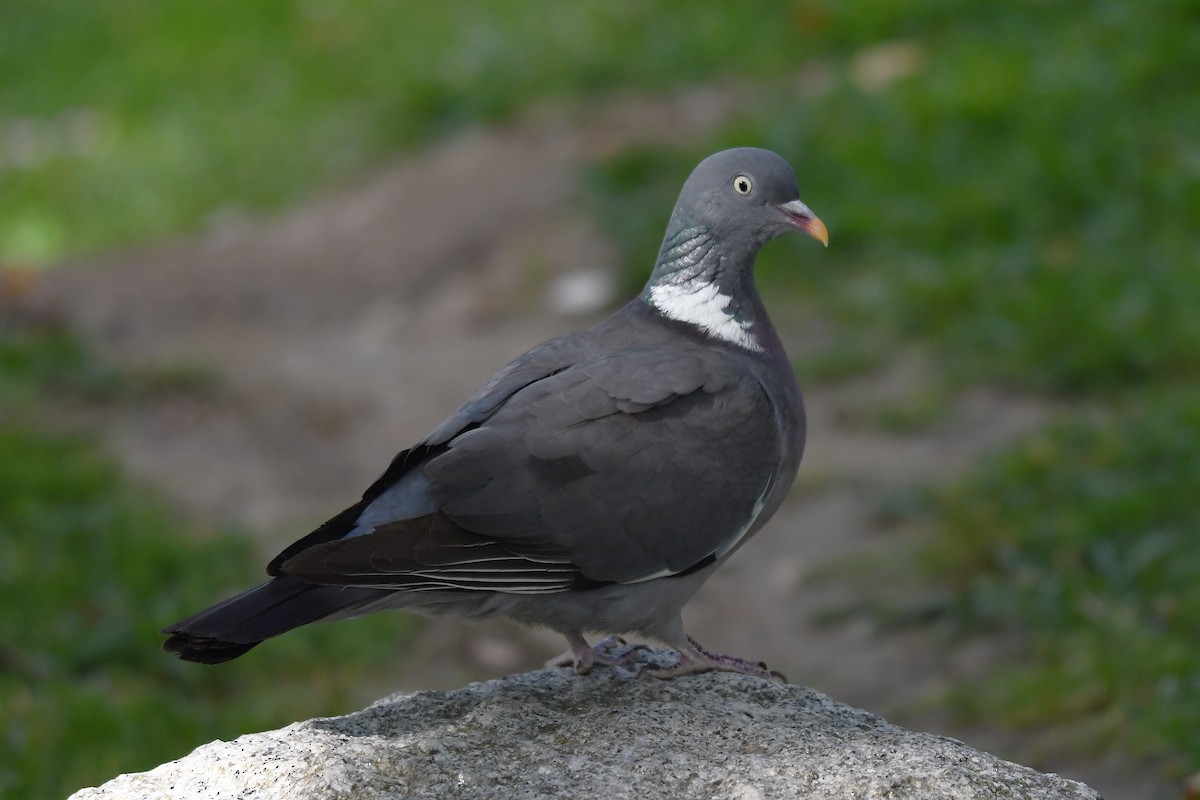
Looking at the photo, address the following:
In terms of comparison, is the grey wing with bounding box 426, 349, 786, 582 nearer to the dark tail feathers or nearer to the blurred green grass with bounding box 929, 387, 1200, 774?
the dark tail feathers

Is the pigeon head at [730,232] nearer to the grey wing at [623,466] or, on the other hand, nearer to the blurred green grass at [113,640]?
the grey wing at [623,466]

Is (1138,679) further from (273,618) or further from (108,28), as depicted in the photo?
(108,28)

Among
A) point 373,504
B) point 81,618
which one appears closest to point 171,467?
point 81,618

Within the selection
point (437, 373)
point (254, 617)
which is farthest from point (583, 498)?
point (437, 373)

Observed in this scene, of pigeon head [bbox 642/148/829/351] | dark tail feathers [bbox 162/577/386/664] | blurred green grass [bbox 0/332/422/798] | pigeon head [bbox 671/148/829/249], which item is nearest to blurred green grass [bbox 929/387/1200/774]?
pigeon head [bbox 642/148/829/351]

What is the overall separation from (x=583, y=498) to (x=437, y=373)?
480 centimetres

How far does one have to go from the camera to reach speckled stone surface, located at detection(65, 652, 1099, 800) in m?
3.04

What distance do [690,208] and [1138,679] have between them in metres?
2.30

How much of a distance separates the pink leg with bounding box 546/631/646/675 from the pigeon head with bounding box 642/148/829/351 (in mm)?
810

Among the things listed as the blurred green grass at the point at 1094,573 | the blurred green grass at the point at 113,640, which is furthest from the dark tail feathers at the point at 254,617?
the blurred green grass at the point at 1094,573

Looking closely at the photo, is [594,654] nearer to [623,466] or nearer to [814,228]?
[623,466]

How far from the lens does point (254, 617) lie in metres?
3.15

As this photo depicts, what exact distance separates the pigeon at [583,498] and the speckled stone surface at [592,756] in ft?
0.74

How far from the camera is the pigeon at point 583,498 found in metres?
3.34
